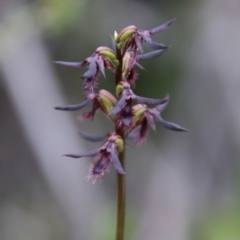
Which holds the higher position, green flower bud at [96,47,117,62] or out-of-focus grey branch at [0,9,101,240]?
green flower bud at [96,47,117,62]

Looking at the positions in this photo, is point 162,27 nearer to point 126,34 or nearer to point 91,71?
point 126,34

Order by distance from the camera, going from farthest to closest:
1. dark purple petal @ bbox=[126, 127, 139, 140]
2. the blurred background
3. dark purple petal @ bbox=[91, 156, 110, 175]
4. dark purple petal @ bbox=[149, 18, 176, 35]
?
the blurred background, dark purple petal @ bbox=[126, 127, 139, 140], dark purple petal @ bbox=[91, 156, 110, 175], dark purple petal @ bbox=[149, 18, 176, 35]

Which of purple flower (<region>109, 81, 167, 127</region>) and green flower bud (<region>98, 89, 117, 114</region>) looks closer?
purple flower (<region>109, 81, 167, 127</region>)

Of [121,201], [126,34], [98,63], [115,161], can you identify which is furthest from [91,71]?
[121,201]

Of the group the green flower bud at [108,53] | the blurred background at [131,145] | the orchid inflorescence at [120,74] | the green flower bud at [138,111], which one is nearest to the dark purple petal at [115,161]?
the orchid inflorescence at [120,74]

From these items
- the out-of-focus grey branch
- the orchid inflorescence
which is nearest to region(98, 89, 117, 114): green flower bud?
the orchid inflorescence

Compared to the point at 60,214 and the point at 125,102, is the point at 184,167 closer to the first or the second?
the point at 60,214

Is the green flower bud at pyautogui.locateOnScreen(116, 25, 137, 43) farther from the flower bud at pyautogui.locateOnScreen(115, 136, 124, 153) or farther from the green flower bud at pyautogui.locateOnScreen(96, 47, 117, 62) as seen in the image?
the flower bud at pyautogui.locateOnScreen(115, 136, 124, 153)

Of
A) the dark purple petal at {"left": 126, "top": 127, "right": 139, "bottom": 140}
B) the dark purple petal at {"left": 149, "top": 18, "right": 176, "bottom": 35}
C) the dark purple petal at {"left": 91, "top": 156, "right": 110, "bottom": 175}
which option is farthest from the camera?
the dark purple petal at {"left": 126, "top": 127, "right": 139, "bottom": 140}
